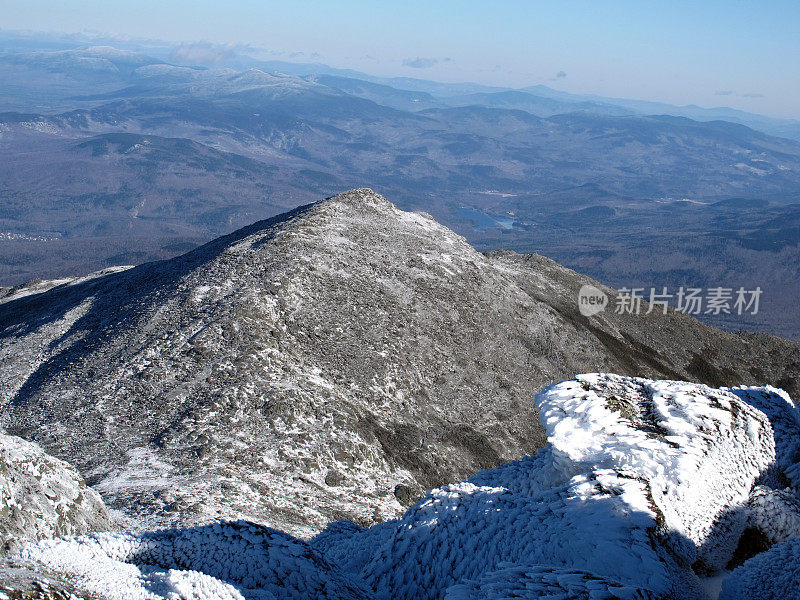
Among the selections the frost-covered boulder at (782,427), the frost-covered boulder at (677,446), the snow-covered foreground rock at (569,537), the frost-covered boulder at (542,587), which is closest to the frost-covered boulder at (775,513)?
the snow-covered foreground rock at (569,537)

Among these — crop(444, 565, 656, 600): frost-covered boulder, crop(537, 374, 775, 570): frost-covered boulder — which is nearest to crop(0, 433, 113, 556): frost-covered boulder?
crop(444, 565, 656, 600): frost-covered boulder

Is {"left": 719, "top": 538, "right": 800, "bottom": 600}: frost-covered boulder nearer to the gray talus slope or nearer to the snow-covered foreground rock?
the snow-covered foreground rock

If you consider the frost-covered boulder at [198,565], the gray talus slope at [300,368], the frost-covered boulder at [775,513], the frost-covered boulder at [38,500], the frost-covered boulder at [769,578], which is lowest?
the gray talus slope at [300,368]

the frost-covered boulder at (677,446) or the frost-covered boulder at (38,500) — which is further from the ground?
the frost-covered boulder at (677,446)

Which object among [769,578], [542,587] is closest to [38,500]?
[542,587]

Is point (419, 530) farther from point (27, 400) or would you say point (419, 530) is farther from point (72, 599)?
point (27, 400)

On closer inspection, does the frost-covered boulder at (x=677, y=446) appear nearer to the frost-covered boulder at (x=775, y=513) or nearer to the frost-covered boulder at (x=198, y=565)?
the frost-covered boulder at (x=775, y=513)
